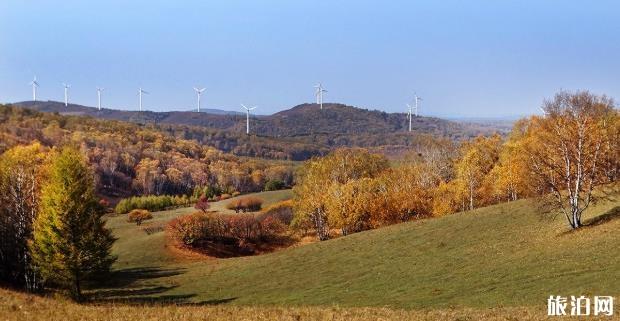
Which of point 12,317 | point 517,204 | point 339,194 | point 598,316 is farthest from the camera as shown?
point 339,194

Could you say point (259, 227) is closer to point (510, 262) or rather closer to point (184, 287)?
point (184, 287)

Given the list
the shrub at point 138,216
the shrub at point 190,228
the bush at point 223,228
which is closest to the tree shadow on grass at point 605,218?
the bush at point 223,228

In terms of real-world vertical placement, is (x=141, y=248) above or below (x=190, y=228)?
below

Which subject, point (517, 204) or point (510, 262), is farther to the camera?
point (517, 204)

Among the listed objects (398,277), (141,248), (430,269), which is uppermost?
(430,269)

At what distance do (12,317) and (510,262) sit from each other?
33.1 metres

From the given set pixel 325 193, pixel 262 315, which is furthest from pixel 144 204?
pixel 262 315

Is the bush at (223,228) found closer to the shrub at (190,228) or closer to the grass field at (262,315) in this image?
the shrub at (190,228)

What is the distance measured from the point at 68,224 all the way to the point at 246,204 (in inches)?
3572

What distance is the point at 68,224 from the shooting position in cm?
4353

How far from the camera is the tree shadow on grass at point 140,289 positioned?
1814 inches

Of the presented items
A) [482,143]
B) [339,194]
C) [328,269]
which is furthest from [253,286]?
[482,143]

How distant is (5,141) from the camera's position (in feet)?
591

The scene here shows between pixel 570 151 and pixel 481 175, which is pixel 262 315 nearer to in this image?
pixel 570 151
